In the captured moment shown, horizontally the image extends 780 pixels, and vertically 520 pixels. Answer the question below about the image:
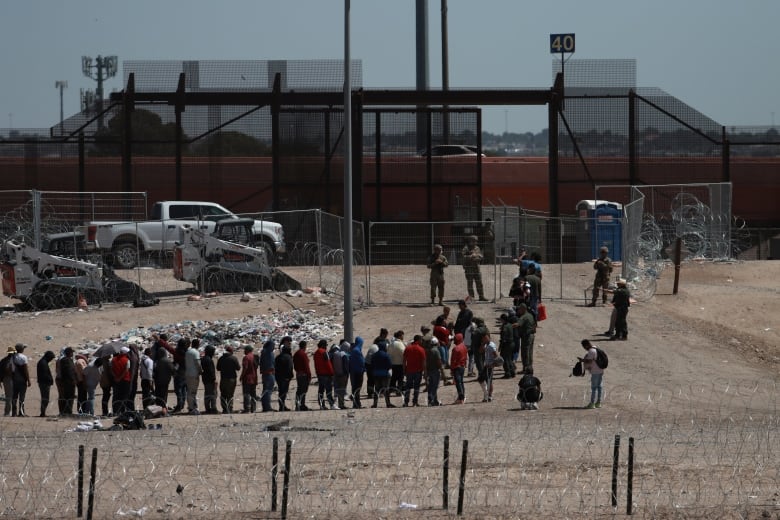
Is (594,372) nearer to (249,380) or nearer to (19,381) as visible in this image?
(249,380)

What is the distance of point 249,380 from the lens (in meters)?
19.6

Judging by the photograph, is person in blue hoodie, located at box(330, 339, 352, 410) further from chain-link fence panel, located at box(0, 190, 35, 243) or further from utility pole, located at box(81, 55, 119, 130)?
utility pole, located at box(81, 55, 119, 130)

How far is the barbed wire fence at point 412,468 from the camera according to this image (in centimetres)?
1180

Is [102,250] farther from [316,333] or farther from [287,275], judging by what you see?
[316,333]

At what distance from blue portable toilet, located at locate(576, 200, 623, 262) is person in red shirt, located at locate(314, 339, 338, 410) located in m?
13.9

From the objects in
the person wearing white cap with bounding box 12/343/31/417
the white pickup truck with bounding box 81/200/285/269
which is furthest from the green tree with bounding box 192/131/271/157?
the person wearing white cap with bounding box 12/343/31/417

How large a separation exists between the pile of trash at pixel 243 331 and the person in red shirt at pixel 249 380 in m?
4.02

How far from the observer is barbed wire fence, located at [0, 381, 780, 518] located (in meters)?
11.8

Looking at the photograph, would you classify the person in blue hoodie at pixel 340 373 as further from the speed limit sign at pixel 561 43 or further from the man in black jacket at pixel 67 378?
the speed limit sign at pixel 561 43

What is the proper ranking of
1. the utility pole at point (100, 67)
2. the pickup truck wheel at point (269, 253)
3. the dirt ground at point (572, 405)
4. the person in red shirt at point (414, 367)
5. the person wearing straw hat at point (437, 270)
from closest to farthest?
1. the dirt ground at point (572, 405)
2. the person in red shirt at point (414, 367)
3. the person wearing straw hat at point (437, 270)
4. the pickup truck wheel at point (269, 253)
5. the utility pole at point (100, 67)

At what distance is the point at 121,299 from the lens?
29.2m

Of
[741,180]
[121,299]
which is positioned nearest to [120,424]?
[121,299]

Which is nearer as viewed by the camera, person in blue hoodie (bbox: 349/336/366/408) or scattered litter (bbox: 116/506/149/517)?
scattered litter (bbox: 116/506/149/517)

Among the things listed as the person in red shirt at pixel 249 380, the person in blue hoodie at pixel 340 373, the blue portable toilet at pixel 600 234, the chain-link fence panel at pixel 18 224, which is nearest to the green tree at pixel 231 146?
the chain-link fence panel at pixel 18 224
